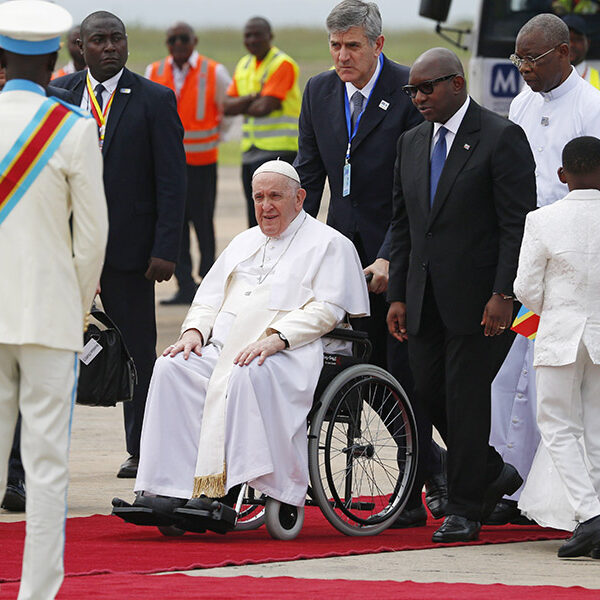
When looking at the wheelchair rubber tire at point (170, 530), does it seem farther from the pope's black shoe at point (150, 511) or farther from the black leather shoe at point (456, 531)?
the black leather shoe at point (456, 531)

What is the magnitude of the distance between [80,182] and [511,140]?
2.13 m

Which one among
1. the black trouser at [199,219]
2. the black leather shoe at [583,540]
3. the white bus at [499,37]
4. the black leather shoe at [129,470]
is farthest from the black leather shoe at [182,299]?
the black leather shoe at [583,540]

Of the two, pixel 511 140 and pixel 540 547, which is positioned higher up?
pixel 511 140

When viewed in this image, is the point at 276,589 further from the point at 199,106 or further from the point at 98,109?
the point at 199,106

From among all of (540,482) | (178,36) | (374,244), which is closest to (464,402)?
(540,482)

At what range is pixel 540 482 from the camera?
6.31m

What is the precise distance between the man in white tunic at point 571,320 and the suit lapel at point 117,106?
231 centimetres

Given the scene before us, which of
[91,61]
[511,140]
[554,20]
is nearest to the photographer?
[511,140]


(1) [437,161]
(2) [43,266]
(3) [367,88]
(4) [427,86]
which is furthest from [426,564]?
(3) [367,88]

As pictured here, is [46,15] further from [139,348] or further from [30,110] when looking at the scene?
[139,348]

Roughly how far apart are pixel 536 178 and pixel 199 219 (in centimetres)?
757

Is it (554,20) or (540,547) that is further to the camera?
(554,20)

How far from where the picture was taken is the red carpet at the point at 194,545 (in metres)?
5.62

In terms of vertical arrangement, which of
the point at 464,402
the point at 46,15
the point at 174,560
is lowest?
the point at 174,560
